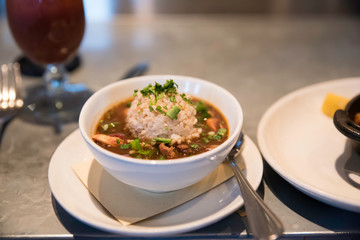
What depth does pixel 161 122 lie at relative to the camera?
1328 mm

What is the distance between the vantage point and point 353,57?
2.76 m

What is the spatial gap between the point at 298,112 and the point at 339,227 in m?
0.74

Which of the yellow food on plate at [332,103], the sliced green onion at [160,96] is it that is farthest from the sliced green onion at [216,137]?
the yellow food on plate at [332,103]

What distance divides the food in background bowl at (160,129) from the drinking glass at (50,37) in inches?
26.4

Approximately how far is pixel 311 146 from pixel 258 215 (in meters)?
0.67

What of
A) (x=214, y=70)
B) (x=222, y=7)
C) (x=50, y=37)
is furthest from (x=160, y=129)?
(x=222, y=7)

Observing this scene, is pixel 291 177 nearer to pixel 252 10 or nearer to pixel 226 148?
pixel 226 148

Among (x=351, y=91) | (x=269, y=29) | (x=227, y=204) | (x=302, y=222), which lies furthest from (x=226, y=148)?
(x=269, y=29)

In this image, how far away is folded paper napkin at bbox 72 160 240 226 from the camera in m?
1.18

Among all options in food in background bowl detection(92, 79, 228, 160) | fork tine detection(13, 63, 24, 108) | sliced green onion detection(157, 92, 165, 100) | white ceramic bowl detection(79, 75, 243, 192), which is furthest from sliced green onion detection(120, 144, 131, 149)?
fork tine detection(13, 63, 24, 108)

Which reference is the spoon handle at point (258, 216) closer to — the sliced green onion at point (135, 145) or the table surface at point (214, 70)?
the table surface at point (214, 70)

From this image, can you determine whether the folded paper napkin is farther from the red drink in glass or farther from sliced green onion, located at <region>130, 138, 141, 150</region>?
the red drink in glass

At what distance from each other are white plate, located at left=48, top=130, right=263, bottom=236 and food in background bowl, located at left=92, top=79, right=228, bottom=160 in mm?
162

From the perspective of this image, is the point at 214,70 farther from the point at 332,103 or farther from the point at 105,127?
the point at 105,127
